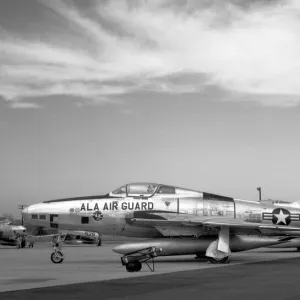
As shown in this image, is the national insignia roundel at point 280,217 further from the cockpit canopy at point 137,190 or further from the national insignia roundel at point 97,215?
the national insignia roundel at point 97,215

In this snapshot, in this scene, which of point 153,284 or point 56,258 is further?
point 56,258

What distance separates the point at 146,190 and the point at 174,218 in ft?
5.85

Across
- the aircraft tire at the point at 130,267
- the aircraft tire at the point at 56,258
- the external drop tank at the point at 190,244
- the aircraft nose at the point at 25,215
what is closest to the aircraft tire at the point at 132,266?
the aircraft tire at the point at 130,267

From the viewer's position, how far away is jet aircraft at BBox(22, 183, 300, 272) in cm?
2052

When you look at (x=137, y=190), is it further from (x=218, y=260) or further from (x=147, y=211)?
(x=218, y=260)

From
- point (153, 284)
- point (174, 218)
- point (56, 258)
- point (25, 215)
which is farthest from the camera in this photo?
point (25, 215)

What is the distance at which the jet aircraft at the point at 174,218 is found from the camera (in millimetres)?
20516

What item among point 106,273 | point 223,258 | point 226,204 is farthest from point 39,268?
point 226,204

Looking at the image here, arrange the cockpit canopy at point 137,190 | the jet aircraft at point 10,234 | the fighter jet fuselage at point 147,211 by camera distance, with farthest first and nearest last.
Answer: the jet aircraft at point 10,234
the cockpit canopy at point 137,190
the fighter jet fuselage at point 147,211

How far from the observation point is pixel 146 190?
71.8ft

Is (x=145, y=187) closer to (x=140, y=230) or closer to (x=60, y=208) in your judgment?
(x=140, y=230)

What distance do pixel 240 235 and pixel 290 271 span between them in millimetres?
5782

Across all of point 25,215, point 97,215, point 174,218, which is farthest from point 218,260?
point 25,215

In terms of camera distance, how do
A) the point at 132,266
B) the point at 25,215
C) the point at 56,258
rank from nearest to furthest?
the point at 132,266 < the point at 56,258 < the point at 25,215
